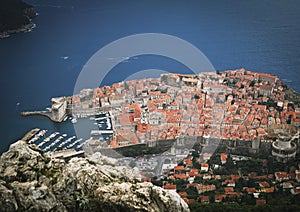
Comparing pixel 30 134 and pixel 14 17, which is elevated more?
pixel 14 17

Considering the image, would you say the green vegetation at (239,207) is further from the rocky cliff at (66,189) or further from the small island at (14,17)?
the small island at (14,17)

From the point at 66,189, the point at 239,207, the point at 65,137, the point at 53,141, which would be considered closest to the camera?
the point at 66,189

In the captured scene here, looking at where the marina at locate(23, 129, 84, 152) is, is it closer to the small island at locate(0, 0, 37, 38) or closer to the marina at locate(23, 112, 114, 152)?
the marina at locate(23, 112, 114, 152)

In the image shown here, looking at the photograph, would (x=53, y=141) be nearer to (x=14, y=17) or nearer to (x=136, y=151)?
(x=136, y=151)

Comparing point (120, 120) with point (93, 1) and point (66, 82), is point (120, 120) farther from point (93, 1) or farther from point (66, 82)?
point (93, 1)

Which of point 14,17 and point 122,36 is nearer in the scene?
point 122,36

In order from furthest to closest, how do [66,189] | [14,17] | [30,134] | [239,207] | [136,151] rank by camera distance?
[14,17] → [30,134] → [136,151] → [239,207] → [66,189]

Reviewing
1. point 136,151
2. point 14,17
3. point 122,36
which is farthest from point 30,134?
point 14,17

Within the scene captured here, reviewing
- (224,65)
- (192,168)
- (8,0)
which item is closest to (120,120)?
(192,168)

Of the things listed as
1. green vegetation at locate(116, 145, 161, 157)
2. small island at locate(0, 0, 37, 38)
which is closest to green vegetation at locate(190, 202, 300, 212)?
green vegetation at locate(116, 145, 161, 157)
